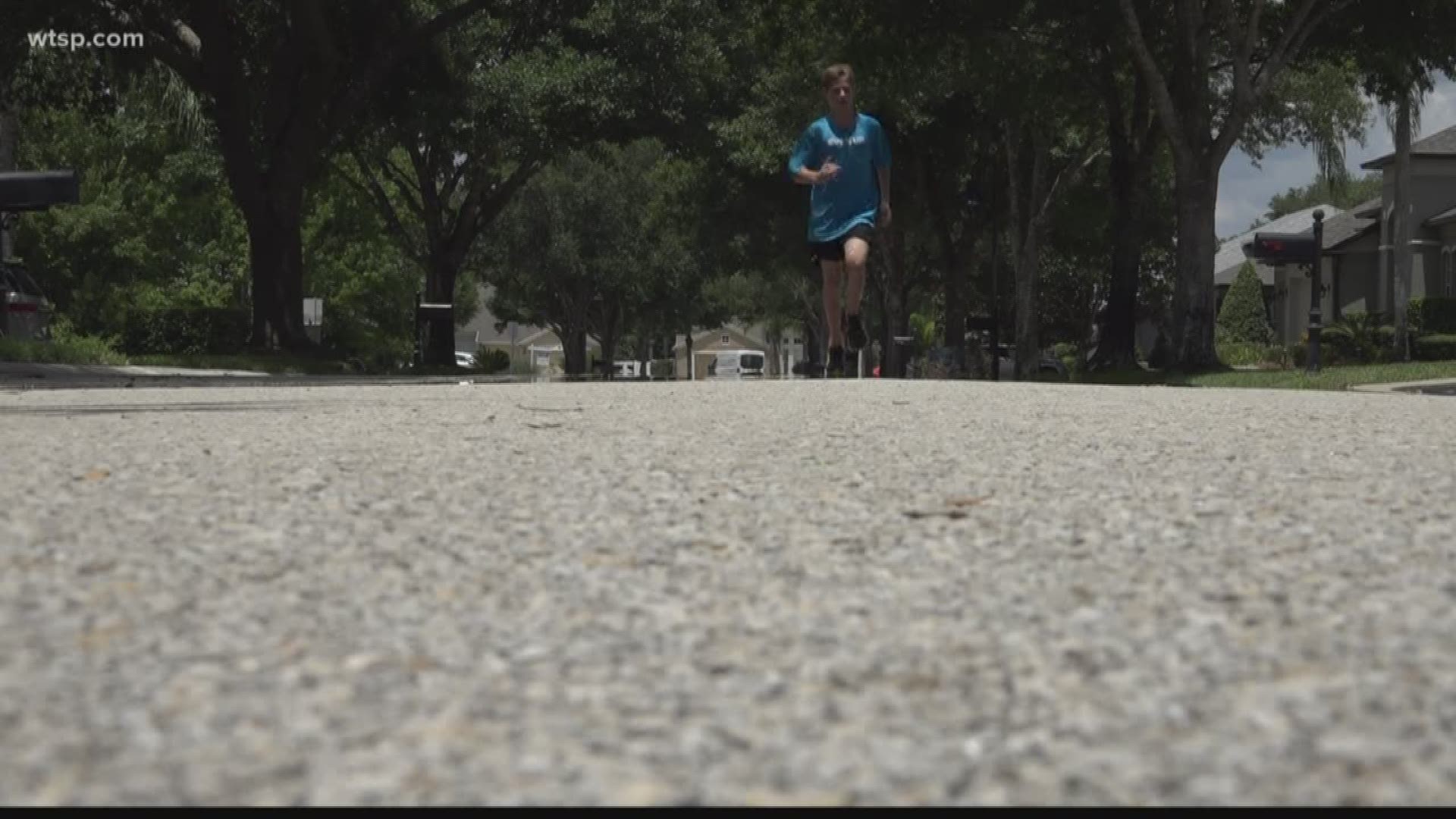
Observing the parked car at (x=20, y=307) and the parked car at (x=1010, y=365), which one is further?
the parked car at (x=1010, y=365)

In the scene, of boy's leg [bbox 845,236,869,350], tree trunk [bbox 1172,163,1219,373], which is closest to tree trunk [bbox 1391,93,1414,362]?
tree trunk [bbox 1172,163,1219,373]

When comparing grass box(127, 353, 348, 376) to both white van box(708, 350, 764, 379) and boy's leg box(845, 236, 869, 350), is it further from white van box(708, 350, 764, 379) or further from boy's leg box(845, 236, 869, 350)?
white van box(708, 350, 764, 379)

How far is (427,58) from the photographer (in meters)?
28.8

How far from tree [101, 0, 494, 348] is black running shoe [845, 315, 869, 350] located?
14153mm

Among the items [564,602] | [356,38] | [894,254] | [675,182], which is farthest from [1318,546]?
[675,182]

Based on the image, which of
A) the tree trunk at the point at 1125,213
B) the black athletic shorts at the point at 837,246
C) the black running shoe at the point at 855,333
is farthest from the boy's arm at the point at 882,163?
the tree trunk at the point at 1125,213

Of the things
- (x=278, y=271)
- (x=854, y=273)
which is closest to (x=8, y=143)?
(x=278, y=271)

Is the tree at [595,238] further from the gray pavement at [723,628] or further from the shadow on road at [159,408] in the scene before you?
the gray pavement at [723,628]

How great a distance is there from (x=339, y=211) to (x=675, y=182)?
9.74m

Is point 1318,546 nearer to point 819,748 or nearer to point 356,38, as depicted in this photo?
point 819,748

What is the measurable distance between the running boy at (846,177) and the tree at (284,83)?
14.3m

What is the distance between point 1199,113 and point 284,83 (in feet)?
42.9

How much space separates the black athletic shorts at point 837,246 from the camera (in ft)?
43.4

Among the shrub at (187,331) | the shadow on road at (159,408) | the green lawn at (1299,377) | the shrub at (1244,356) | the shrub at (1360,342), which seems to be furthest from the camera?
the shrub at (1244,356)
